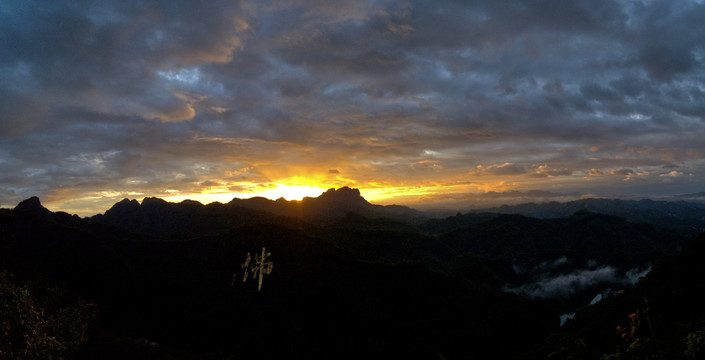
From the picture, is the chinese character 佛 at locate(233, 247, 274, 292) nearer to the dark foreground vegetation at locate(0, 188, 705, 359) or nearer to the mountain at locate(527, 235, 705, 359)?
the dark foreground vegetation at locate(0, 188, 705, 359)

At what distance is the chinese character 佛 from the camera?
460ft

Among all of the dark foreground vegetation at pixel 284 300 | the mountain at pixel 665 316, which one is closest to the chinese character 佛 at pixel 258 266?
the dark foreground vegetation at pixel 284 300

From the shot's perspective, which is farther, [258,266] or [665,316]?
[258,266]

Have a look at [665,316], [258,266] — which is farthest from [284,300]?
[665,316]

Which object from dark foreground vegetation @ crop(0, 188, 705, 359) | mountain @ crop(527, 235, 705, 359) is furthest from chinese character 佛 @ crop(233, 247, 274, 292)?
mountain @ crop(527, 235, 705, 359)

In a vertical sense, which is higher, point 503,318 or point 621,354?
point 621,354

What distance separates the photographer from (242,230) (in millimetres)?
161875

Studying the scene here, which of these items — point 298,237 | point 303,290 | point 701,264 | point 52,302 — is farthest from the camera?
point 298,237

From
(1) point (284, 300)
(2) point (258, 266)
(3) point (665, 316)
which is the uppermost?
(3) point (665, 316)

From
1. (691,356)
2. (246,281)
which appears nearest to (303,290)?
(246,281)

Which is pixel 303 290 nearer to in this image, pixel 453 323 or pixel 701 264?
pixel 453 323

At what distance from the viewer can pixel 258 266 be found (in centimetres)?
14850

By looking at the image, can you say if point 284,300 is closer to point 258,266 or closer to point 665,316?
point 258,266

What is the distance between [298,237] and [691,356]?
152530 mm
